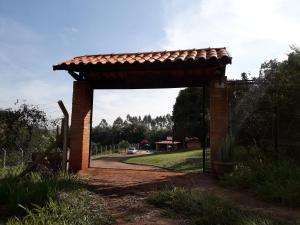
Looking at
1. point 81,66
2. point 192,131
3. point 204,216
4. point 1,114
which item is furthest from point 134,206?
point 192,131

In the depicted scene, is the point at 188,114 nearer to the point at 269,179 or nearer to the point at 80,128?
the point at 80,128

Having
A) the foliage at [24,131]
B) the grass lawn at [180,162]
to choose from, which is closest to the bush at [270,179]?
the grass lawn at [180,162]

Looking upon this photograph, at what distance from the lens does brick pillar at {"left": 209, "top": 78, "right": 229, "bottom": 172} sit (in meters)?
8.69

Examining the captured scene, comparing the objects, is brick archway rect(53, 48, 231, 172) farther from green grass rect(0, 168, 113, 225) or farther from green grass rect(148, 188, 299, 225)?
green grass rect(148, 188, 299, 225)

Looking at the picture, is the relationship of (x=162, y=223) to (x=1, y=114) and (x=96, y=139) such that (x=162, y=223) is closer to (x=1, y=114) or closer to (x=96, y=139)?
(x=1, y=114)

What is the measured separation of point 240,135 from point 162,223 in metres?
5.42

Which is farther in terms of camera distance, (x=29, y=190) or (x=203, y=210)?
(x=29, y=190)

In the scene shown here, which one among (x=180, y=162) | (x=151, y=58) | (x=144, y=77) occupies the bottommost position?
(x=180, y=162)

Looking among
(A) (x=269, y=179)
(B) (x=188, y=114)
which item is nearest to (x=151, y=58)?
(A) (x=269, y=179)

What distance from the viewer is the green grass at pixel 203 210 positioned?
15.9 feet

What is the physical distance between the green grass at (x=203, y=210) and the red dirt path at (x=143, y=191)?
243 millimetres

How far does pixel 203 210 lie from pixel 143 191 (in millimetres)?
2077

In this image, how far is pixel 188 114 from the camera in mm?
41688

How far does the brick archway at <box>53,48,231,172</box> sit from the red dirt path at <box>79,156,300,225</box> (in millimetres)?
987
